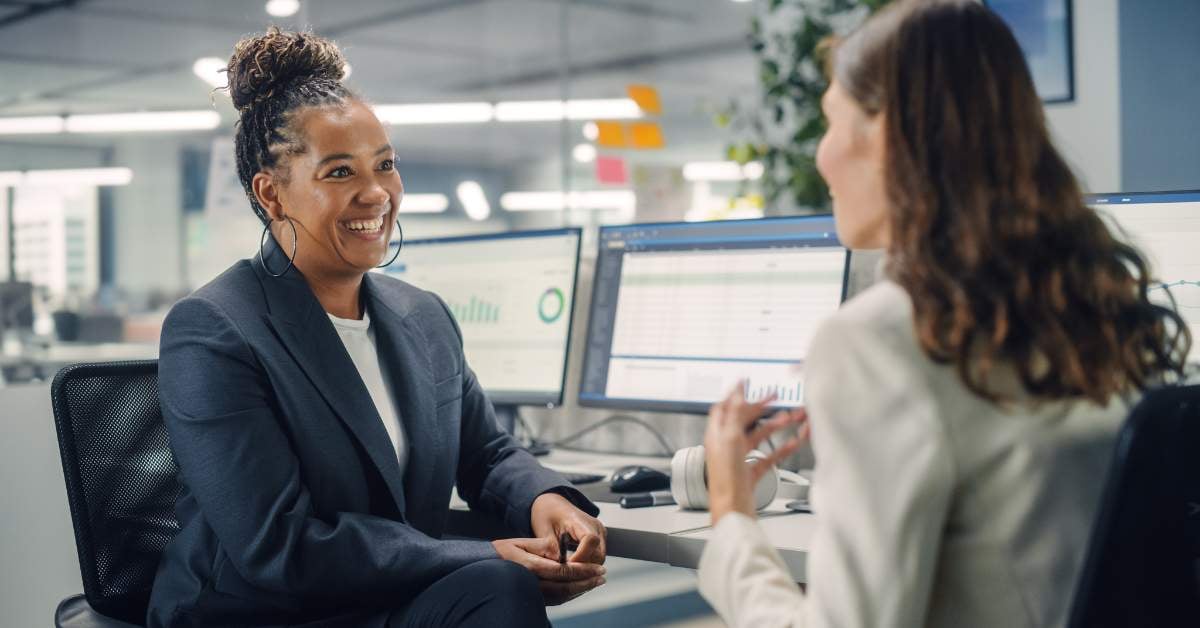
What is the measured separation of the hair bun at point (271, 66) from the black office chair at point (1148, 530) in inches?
46.3

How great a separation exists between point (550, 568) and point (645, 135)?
4460 millimetres

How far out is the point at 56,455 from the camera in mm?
2014

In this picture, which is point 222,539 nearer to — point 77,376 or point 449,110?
point 77,376

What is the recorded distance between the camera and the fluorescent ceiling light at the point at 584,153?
5.56 metres

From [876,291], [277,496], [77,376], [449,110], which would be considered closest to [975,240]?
[876,291]

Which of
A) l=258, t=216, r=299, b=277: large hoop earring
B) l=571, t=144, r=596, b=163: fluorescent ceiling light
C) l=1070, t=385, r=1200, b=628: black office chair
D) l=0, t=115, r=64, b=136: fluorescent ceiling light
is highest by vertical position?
l=571, t=144, r=596, b=163: fluorescent ceiling light

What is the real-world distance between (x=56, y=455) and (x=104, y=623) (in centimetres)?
62

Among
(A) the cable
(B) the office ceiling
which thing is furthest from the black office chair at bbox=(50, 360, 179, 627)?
(B) the office ceiling

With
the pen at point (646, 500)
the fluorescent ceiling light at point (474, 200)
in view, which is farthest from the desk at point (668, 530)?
the fluorescent ceiling light at point (474, 200)

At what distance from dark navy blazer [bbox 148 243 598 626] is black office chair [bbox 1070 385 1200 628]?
A: 801mm

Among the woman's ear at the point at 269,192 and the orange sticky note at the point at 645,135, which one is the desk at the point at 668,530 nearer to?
the woman's ear at the point at 269,192

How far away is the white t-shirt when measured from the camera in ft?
5.13

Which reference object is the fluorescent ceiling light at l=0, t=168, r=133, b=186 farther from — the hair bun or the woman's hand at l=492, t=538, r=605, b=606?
the woman's hand at l=492, t=538, r=605, b=606

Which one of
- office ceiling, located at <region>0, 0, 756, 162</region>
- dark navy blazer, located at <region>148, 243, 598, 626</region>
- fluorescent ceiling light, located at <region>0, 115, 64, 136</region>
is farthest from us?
office ceiling, located at <region>0, 0, 756, 162</region>
